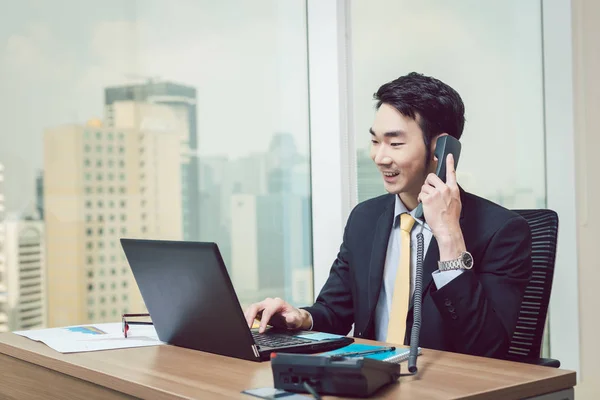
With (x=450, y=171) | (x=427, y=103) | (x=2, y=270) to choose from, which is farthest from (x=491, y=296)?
(x=2, y=270)

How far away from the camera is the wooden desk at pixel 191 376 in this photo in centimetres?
118

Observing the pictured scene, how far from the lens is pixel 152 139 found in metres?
2.80

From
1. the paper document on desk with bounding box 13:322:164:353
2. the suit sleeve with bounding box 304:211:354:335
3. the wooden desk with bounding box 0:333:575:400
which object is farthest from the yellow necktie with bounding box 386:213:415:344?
the paper document on desk with bounding box 13:322:164:353

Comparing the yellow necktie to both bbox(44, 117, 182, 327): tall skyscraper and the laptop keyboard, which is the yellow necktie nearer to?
the laptop keyboard

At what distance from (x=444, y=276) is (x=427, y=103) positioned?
545 mm

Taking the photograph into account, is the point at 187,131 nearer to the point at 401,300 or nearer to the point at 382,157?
the point at 382,157

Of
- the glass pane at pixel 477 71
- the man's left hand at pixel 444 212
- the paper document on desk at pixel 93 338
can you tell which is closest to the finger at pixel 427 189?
the man's left hand at pixel 444 212

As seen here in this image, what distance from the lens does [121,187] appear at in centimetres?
271

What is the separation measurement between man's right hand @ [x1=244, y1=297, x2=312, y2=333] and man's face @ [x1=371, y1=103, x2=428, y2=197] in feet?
1.51

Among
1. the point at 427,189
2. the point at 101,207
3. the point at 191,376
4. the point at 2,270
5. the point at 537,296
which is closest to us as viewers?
the point at 191,376

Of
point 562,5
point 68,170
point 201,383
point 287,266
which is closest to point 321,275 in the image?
point 287,266

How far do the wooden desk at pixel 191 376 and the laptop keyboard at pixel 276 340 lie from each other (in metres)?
0.12

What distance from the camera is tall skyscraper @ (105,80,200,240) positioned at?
280 cm

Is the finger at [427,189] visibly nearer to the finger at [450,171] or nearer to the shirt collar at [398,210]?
the finger at [450,171]
